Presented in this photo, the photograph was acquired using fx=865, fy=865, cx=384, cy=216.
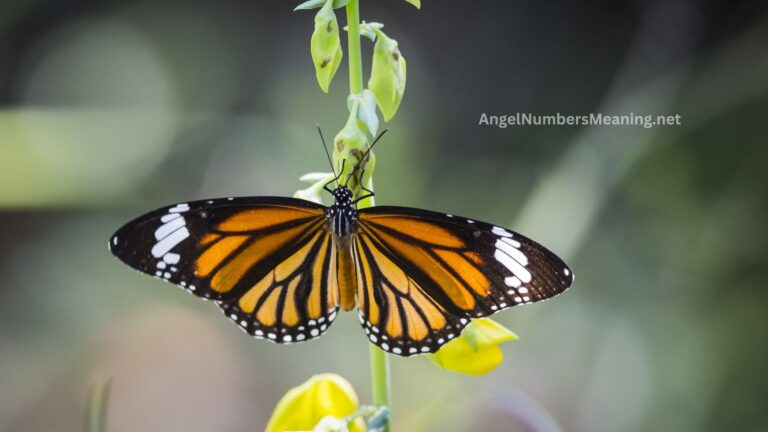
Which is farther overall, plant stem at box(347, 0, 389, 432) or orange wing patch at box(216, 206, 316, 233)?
orange wing patch at box(216, 206, 316, 233)

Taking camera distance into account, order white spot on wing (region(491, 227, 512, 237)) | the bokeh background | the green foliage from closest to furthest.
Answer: the green foliage → white spot on wing (region(491, 227, 512, 237)) → the bokeh background

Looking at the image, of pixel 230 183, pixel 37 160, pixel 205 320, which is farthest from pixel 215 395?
pixel 37 160

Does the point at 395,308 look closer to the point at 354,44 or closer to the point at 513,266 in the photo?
the point at 513,266

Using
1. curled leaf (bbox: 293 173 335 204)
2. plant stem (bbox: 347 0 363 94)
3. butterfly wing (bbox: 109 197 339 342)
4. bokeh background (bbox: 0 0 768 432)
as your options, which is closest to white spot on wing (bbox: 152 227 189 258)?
butterfly wing (bbox: 109 197 339 342)

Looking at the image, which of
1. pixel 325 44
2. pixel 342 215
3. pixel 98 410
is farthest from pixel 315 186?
pixel 98 410

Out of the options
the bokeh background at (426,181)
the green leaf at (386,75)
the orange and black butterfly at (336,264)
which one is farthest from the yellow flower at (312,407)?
the bokeh background at (426,181)

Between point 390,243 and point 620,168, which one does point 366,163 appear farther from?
point 620,168

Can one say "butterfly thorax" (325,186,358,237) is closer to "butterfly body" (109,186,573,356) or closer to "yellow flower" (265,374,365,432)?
"butterfly body" (109,186,573,356)
